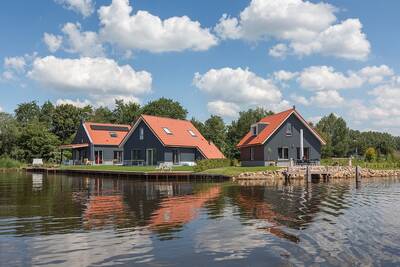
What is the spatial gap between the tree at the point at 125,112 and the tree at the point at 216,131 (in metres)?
16.9

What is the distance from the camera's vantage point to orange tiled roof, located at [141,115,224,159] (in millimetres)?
45634

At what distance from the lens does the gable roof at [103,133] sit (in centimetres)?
5725

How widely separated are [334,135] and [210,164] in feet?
204

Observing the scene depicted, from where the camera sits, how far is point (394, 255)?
10.2m

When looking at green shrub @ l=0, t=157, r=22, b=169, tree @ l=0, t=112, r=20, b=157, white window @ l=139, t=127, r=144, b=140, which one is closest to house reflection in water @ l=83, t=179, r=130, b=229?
white window @ l=139, t=127, r=144, b=140

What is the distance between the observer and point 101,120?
87.8m

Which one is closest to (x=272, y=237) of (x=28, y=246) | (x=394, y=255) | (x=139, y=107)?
(x=394, y=255)

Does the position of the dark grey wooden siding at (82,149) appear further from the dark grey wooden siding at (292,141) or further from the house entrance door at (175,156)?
the dark grey wooden siding at (292,141)

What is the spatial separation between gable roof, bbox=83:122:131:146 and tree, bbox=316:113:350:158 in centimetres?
4199

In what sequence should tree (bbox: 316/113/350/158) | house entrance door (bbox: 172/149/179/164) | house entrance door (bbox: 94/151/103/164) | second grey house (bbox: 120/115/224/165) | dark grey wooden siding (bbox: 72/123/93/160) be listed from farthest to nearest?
tree (bbox: 316/113/350/158) → dark grey wooden siding (bbox: 72/123/93/160) → house entrance door (bbox: 94/151/103/164) → house entrance door (bbox: 172/149/179/164) → second grey house (bbox: 120/115/224/165)

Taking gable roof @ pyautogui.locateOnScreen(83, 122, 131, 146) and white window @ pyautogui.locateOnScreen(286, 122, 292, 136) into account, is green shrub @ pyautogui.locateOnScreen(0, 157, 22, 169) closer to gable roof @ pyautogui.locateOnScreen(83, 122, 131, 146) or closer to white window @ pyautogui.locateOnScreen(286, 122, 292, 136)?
gable roof @ pyautogui.locateOnScreen(83, 122, 131, 146)

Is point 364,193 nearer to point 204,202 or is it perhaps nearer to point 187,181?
point 204,202

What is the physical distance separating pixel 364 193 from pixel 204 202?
32.5ft

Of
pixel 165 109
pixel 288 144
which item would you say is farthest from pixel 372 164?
pixel 165 109
